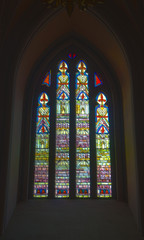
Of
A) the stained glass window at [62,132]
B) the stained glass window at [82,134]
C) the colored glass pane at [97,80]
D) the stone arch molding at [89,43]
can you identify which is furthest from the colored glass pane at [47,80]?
the colored glass pane at [97,80]

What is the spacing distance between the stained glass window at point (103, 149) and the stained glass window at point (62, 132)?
75cm

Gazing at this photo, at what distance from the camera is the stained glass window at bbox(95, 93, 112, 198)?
651 centimetres

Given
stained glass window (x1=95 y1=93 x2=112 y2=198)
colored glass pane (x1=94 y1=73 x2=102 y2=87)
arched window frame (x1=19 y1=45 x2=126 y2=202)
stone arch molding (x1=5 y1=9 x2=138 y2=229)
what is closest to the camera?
stone arch molding (x1=5 y1=9 x2=138 y2=229)

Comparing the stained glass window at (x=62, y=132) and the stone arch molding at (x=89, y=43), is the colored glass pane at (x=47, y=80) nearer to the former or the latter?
the stained glass window at (x=62, y=132)

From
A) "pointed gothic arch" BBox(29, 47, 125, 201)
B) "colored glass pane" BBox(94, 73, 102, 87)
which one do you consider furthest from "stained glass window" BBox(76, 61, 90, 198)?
"colored glass pane" BBox(94, 73, 102, 87)

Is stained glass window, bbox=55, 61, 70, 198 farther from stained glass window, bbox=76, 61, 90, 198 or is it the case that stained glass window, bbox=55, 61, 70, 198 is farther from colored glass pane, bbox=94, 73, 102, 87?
colored glass pane, bbox=94, 73, 102, 87

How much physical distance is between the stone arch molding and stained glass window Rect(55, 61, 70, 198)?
2.80 feet

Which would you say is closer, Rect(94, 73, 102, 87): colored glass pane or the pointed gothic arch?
the pointed gothic arch

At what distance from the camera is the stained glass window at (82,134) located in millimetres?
6570

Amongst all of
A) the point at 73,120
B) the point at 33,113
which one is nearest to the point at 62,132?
the point at 73,120
